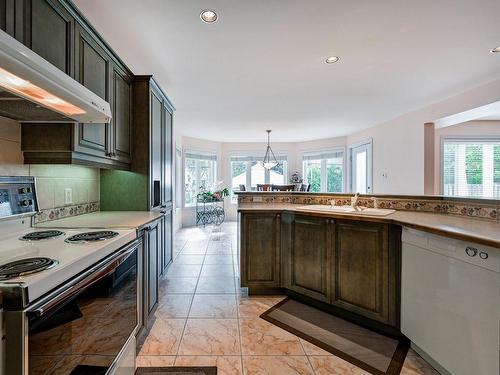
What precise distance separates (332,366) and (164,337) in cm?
123

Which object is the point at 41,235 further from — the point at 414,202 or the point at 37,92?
the point at 414,202

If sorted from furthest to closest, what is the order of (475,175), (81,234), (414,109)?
(475,175) → (414,109) → (81,234)

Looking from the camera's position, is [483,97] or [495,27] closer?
[495,27]

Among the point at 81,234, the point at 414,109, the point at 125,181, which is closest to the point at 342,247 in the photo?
the point at 81,234

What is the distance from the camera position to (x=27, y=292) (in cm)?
71

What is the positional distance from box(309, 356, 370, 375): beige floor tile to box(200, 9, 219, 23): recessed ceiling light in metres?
2.55

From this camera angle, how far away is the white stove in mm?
743

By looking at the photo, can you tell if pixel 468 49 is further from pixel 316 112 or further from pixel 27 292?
pixel 27 292

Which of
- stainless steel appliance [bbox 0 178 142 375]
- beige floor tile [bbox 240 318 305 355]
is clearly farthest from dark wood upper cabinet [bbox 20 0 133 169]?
beige floor tile [bbox 240 318 305 355]

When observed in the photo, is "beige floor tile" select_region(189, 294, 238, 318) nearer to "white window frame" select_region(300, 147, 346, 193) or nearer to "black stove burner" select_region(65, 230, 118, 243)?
"black stove burner" select_region(65, 230, 118, 243)

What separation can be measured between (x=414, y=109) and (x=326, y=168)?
9.87 feet

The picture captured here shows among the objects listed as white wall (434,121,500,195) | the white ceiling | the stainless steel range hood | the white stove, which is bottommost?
the white stove

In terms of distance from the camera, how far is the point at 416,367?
1.55 metres

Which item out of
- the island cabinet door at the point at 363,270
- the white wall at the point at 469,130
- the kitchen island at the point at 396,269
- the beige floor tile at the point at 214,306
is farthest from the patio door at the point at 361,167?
the beige floor tile at the point at 214,306
